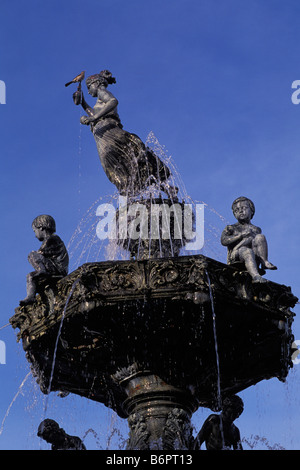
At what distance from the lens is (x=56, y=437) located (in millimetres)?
20234

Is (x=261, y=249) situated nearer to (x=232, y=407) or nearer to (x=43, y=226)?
(x=232, y=407)

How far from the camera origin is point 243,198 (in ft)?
69.3

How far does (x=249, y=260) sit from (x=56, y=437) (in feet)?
17.6

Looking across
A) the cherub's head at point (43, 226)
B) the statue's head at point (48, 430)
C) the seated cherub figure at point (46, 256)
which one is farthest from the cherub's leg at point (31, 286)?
the statue's head at point (48, 430)

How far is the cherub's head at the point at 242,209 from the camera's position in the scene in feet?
68.7

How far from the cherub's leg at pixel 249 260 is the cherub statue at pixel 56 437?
198 inches

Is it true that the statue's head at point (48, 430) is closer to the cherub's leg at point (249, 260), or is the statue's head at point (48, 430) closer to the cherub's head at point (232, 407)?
the cherub's head at point (232, 407)

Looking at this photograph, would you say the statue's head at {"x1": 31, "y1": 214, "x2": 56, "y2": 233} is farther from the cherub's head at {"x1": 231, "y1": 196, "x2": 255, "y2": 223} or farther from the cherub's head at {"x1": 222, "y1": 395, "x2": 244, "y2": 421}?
the cherub's head at {"x1": 222, "y1": 395, "x2": 244, "y2": 421}

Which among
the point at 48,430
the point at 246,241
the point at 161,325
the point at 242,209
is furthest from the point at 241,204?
the point at 48,430

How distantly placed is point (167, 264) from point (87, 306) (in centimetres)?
170

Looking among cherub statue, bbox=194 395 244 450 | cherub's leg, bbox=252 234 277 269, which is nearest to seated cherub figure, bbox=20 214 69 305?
cherub's leg, bbox=252 234 277 269
